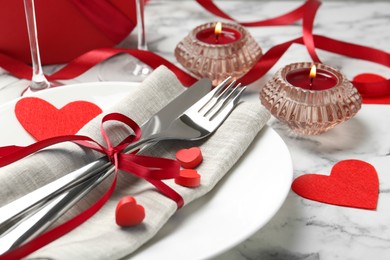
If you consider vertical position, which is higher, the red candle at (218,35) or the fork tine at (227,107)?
the fork tine at (227,107)

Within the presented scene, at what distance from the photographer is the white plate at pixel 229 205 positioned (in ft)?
1.81

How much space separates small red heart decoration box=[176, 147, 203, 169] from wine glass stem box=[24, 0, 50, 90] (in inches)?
12.1

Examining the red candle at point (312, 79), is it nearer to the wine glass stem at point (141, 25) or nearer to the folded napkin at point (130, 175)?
the folded napkin at point (130, 175)

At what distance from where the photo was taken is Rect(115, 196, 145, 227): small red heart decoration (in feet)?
1.81

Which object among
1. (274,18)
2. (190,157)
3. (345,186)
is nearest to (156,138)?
(190,157)

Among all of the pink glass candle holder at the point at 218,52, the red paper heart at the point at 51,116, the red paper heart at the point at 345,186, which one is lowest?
the red paper heart at the point at 345,186

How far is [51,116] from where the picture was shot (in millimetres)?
737

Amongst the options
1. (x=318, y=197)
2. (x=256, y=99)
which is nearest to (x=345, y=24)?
(x=256, y=99)

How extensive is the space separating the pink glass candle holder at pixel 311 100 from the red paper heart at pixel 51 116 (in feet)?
0.67

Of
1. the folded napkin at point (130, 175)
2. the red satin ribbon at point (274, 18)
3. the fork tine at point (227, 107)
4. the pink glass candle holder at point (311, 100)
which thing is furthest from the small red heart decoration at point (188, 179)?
the red satin ribbon at point (274, 18)

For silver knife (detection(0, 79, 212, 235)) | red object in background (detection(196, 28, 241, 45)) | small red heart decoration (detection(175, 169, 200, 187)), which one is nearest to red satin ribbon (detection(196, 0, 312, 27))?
red object in background (detection(196, 28, 241, 45))

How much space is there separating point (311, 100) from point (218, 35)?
19cm

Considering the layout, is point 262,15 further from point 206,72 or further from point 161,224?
point 161,224

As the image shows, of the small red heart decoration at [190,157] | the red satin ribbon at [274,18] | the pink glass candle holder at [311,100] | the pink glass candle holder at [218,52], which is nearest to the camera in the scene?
the small red heart decoration at [190,157]
